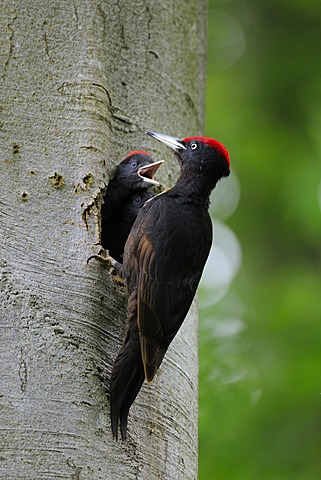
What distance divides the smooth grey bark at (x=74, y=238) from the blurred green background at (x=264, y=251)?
5.52 feet

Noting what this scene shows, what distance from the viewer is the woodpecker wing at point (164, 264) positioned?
3.17 meters

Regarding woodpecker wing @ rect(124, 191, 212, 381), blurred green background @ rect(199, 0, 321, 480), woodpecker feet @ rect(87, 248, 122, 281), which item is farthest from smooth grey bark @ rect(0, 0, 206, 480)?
blurred green background @ rect(199, 0, 321, 480)

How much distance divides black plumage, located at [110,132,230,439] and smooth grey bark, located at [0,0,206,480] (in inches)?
3.0

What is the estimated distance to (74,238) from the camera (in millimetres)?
3176

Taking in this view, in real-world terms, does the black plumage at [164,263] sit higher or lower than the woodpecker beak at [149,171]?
lower

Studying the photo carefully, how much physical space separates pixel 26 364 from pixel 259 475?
2.57m

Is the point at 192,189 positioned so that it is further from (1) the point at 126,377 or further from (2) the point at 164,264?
(1) the point at 126,377

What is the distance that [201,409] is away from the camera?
5.27m

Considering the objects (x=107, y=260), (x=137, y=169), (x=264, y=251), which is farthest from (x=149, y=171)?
(x=264, y=251)

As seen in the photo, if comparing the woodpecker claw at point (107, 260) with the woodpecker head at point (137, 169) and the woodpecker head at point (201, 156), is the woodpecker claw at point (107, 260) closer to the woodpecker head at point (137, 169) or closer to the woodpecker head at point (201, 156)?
the woodpecker head at point (137, 169)

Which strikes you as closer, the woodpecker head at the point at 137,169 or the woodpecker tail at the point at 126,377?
the woodpecker tail at the point at 126,377

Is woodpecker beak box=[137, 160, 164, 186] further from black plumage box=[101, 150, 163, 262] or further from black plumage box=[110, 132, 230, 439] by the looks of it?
black plumage box=[110, 132, 230, 439]

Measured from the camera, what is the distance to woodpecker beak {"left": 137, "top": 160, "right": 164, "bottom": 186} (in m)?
3.81

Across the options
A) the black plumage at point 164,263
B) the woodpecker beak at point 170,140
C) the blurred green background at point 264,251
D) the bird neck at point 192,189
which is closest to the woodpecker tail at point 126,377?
the black plumage at point 164,263
